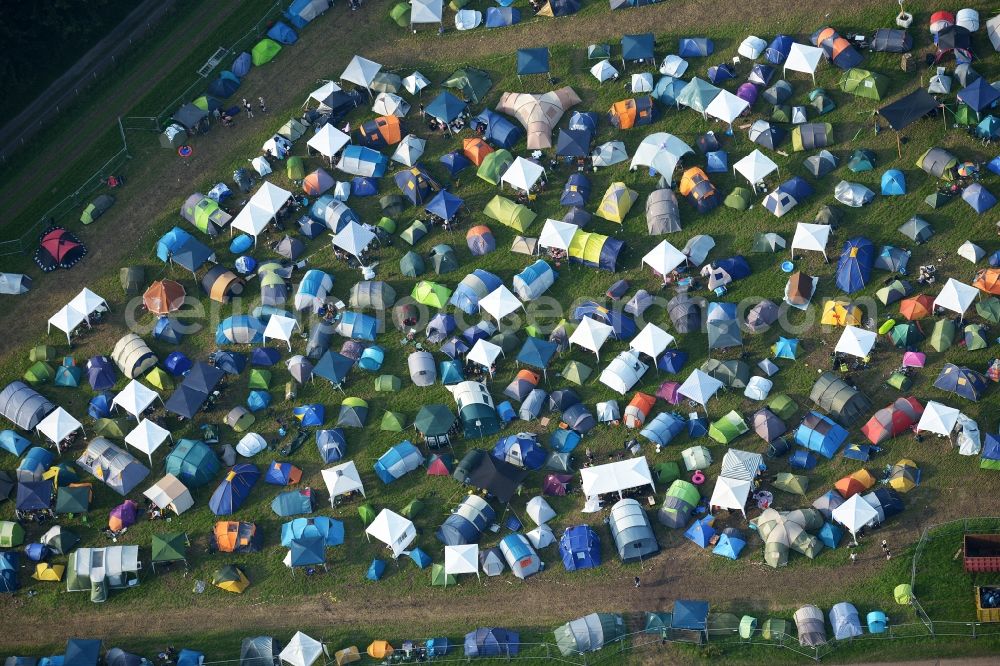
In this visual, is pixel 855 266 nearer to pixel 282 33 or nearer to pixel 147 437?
pixel 282 33

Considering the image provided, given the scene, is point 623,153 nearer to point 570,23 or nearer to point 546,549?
point 570,23

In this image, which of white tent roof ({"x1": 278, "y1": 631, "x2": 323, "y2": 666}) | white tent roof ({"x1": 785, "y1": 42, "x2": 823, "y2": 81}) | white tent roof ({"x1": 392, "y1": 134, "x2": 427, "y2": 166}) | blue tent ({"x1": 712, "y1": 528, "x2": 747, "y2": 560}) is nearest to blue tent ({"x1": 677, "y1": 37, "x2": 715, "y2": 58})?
white tent roof ({"x1": 785, "y1": 42, "x2": 823, "y2": 81})

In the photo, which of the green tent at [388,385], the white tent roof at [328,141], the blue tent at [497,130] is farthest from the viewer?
the white tent roof at [328,141]

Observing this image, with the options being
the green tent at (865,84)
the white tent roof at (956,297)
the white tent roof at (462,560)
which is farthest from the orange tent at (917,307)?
the white tent roof at (462,560)

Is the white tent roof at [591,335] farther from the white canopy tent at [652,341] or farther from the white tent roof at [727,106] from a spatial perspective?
the white tent roof at [727,106]

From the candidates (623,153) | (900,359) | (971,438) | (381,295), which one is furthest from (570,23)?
(971,438)

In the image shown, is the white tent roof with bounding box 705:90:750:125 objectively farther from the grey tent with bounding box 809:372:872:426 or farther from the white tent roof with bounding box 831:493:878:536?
the white tent roof with bounding box 831:493:878:536
